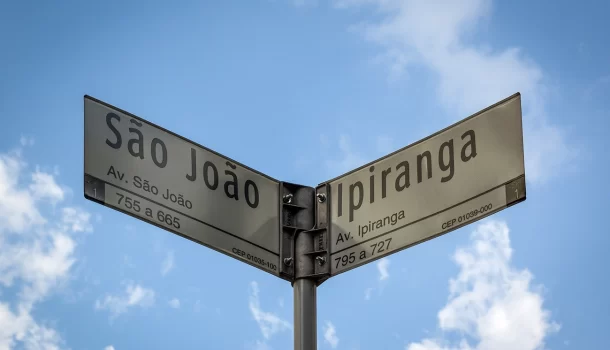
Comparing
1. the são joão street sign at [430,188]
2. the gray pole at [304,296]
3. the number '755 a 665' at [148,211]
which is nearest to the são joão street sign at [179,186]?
the number '755 a 665' at [148,211]

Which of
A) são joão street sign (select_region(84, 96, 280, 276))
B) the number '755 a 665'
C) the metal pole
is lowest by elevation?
the metal pole

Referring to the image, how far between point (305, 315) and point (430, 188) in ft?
2.90

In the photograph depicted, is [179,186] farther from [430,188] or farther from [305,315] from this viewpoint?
[430,188]

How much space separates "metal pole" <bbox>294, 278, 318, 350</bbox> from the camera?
603 cm

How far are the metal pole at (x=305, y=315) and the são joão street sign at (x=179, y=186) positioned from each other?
166 millimetres

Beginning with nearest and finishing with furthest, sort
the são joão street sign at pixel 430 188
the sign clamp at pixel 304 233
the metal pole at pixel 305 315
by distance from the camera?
the são joão street sign at pixel 430 188 < the metal pole at pixel 305 315 < the sign clamp at pixel 304 233

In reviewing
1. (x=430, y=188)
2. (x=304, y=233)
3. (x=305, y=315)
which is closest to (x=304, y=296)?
(x=305, y=315)

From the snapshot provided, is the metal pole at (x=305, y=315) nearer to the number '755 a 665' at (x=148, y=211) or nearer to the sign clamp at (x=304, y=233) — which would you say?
the sign clamp at (x=304, y=233)

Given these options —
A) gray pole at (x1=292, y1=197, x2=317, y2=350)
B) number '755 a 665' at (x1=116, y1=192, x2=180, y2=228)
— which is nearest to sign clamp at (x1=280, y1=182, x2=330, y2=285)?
gray pole at (x1=292, y1=197, x2=317, y2=350)

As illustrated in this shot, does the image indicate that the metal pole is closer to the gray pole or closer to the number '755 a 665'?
the gray pole

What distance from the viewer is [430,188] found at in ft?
20.0

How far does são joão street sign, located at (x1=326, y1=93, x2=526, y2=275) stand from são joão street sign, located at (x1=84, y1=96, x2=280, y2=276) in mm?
381

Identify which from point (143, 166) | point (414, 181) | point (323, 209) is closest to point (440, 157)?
point (414, 181)

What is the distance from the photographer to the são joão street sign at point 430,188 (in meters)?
5.79
